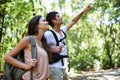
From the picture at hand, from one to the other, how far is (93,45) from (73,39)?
9.32 ft

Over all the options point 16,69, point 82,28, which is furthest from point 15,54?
point 82,28

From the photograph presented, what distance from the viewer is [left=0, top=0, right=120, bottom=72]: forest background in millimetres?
19688

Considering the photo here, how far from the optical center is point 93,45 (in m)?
40.0

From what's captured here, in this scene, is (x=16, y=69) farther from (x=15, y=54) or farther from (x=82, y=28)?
(x=82, y=28)

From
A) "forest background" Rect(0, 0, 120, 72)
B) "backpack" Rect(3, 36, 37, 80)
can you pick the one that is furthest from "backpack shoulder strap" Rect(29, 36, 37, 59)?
"forest background" Rect(0, 0, 120, 72)

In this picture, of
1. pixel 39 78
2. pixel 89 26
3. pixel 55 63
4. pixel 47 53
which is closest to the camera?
pixel 39 78

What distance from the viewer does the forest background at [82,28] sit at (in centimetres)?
1969

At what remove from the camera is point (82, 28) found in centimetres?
3891

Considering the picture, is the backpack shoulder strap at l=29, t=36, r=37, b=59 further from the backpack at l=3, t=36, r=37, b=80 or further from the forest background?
the forest background

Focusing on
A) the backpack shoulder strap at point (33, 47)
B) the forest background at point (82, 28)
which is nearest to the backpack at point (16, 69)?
the backpack shoulder strap at point (33, 47)

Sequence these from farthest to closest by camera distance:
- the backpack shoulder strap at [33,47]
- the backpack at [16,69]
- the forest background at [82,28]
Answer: the forest background at [82,28] → the backpack shoulder strap at [33,47] → the backpack at [16,69]

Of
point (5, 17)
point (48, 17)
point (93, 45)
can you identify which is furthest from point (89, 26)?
point (48, 17)

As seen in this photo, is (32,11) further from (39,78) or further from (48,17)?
(39,78)

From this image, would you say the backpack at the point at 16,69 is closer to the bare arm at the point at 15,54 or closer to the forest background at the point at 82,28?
the bare arm at the point at 15,54
